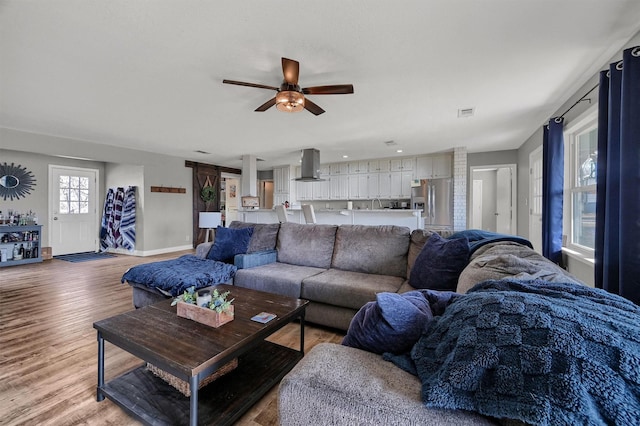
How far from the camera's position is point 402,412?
0.70 metres

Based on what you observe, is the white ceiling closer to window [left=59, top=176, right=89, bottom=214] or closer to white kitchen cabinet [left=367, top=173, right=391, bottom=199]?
window [left=59, top=176, right=89, bottom=214]

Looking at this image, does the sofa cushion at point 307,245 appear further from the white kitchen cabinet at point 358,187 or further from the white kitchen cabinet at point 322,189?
the white kitchen cabinet at point 322,189

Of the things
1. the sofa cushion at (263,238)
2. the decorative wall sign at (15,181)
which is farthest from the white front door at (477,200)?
the decorative wall sign at (15,181)

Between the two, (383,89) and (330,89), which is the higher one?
(383,89)

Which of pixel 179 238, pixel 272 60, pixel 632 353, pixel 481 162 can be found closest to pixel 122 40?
pixel 272 60

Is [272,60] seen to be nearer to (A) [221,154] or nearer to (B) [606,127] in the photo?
(B) [606,127]

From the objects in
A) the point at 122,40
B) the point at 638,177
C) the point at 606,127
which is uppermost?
the point at 122,40

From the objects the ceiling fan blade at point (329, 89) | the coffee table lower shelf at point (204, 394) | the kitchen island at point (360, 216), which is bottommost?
the coffee table lower shelf at point (204, 394)

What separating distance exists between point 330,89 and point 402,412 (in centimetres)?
244

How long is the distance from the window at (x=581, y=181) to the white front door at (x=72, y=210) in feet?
29.8

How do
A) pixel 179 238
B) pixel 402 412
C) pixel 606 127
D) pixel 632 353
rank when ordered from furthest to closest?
pixel 179 238 → pixel 606 127 → pixel 402 412 → pixel 632 353

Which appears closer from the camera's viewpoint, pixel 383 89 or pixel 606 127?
pixel 606 127

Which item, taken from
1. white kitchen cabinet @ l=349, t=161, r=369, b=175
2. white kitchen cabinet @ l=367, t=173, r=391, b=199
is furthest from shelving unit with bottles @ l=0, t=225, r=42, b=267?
white kitchen cabinet @ l=367, t=173, r=391, b=199

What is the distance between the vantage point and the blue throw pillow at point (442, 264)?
2068mm
